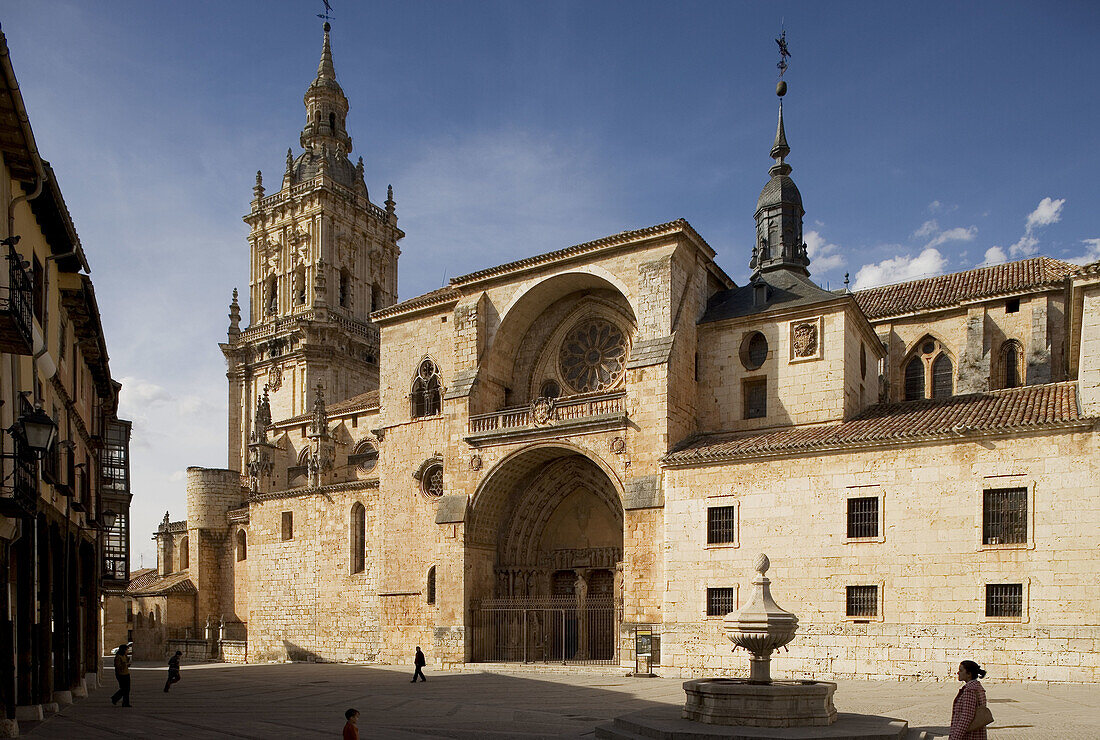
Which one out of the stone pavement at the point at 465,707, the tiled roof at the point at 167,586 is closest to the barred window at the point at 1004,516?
the stone pavement at the point at 465,707

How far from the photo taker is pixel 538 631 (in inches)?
1063

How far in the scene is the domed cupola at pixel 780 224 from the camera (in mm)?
30281

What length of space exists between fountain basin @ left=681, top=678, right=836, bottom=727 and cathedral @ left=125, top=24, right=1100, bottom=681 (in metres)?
8.55

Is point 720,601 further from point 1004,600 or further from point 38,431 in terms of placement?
point 38,431

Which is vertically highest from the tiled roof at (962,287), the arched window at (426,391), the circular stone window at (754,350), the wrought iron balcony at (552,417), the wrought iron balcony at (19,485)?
the tiled roof at (962,287)

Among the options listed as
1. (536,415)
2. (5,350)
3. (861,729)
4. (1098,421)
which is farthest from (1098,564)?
(5,350)

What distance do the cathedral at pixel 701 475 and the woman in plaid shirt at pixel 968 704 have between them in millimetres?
11934

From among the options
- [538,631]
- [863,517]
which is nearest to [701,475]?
[863,517]

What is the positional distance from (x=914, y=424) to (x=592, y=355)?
1025 cm

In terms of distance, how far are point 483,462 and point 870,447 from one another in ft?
36.0

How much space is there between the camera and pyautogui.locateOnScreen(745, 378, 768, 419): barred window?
2464 centimetres

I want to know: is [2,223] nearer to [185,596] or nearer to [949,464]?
[949,464]

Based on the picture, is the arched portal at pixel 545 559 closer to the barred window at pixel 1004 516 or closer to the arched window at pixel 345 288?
the barred window at pixel 1004 516

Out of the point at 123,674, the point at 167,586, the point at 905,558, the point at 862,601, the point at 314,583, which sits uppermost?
the point at 905,558
